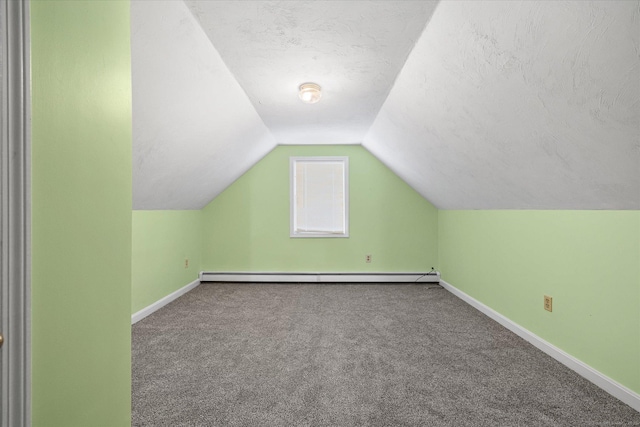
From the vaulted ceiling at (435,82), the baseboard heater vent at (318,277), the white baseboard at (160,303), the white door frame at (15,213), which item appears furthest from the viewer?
the baseboard heater vent at (318,277)

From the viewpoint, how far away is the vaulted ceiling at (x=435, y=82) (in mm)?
1290

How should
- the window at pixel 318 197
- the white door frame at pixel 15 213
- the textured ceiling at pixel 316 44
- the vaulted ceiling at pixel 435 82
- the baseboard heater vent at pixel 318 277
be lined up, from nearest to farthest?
the white door frame at pixel 15 213, the vaulted ceiling at pixel 435 82, the textured ceiling at pixel 316 44, the baseboard heater vent at pixel 318 277, the window at pixel 318 197

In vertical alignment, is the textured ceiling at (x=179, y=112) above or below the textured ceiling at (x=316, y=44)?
below

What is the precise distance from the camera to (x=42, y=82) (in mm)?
759

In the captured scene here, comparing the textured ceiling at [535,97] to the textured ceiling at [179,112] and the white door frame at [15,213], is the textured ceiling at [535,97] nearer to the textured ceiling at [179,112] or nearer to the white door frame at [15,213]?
the textured ceiling at [179,112]

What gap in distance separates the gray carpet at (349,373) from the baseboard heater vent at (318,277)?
1.25 meters

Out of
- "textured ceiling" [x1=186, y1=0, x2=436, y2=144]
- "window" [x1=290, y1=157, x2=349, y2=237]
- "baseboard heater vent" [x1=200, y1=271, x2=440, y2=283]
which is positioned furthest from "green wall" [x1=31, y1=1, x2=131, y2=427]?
"window" [x1=290, y1=157, x2=349, y2=237]

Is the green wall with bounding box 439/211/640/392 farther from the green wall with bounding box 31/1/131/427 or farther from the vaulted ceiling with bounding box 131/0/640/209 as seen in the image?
the green wall with bounding box 31/1/131/427

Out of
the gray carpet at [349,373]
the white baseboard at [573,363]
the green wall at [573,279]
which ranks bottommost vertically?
the gray carpet at [349,373]

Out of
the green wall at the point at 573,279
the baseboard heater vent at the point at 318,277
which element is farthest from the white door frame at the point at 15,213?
the baseboard heater vent at the point at 318,277

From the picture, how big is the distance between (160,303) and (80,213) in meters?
3.02

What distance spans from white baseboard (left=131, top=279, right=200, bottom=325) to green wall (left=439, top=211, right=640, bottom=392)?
3.54 meters

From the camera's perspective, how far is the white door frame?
0.67 meters

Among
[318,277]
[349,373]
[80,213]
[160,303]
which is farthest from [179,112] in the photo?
[318,277]
